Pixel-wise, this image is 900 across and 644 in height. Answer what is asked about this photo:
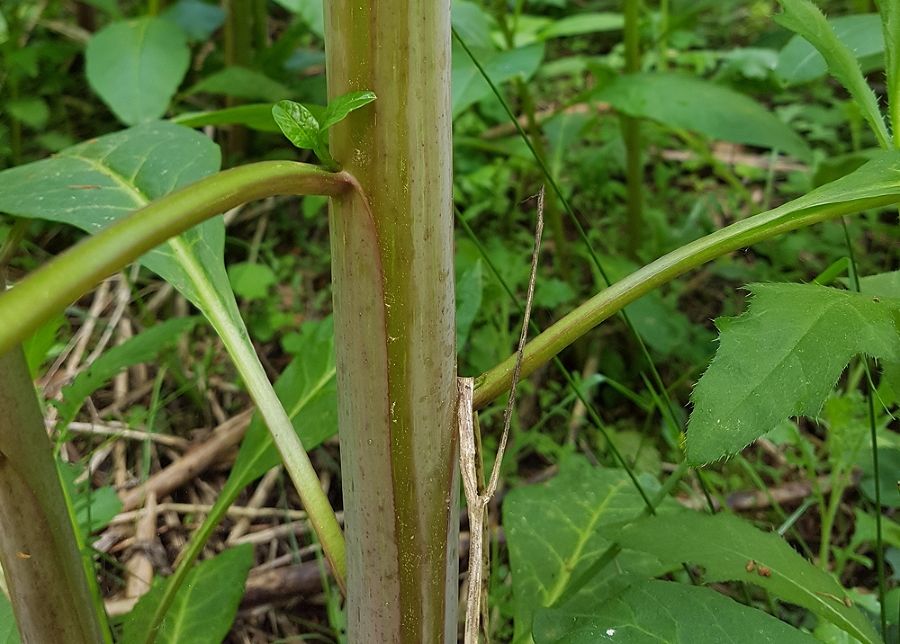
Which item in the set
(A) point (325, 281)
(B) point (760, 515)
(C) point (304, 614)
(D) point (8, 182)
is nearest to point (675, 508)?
(B) point (760, 515)

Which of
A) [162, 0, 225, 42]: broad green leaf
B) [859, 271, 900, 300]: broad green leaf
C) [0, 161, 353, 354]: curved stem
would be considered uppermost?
[162, 0, 225, 42]: broad green leaf

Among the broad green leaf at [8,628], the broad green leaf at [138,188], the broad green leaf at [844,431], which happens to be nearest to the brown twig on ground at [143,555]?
the broad green leaf at [8,628]

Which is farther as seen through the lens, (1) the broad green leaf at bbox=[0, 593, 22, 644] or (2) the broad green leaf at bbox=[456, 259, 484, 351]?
(2) the broad green leaf at bbox=[456, 259, 484, 351]

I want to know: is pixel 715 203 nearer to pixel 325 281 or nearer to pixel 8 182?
pixel 325 281

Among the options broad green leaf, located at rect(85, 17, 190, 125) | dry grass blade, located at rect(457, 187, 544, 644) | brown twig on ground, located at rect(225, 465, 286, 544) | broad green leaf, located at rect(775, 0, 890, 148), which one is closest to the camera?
dry grass blade, located at rect(457, 187, 544, 644)

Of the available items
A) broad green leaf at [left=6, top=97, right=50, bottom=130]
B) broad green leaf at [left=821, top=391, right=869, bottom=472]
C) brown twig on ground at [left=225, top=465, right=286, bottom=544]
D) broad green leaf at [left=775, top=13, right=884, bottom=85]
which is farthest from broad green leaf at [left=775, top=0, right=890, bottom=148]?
broad green leaf at [left=6, top=97, right=50, bottom=130]

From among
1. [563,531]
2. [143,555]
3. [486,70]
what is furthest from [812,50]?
[143,555]

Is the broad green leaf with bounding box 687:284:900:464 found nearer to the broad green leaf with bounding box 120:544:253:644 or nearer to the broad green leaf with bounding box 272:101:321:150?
the broad green leaf with bounding box 272:101:321:150
